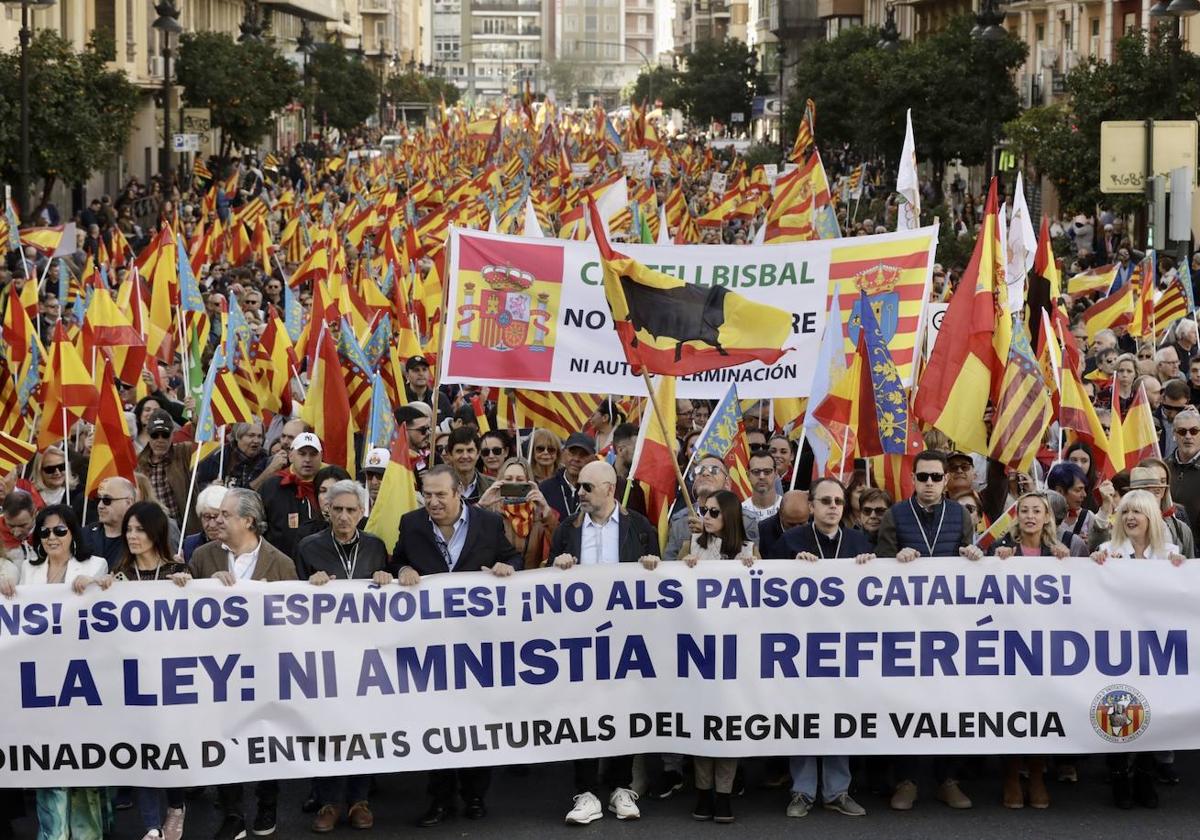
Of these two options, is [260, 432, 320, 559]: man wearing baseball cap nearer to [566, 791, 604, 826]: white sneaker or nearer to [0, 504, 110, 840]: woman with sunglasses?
[0, 504, 110, 840]: woman with sunglasses

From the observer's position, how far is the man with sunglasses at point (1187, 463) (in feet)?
34.6

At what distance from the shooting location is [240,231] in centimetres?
2420

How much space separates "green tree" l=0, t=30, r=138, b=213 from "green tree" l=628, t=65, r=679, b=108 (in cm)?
4640

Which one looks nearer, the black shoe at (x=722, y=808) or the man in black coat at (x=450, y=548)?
the black shoe at (x=722, y=808)

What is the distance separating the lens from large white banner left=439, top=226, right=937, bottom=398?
37.1ft

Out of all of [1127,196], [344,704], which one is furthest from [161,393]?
[1127,196]

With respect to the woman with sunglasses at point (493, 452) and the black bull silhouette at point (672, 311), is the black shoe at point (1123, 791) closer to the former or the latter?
the black bull silhouette at point (672, 311)

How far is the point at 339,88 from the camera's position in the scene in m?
72.0

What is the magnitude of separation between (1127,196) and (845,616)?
1875 cm

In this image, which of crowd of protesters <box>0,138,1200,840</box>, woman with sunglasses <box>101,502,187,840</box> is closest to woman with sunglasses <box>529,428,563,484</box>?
crowd of protesters <box>0,138,1200,840</box>

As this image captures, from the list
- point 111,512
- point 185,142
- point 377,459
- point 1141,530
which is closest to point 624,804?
point 1141,530

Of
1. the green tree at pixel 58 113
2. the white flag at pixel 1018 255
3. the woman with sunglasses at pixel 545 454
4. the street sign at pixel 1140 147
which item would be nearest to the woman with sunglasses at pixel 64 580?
the woman with sunglasses at pixel 545 454

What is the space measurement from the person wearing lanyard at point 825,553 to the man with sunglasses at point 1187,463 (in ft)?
8.44

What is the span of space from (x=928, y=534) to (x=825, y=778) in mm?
1061
